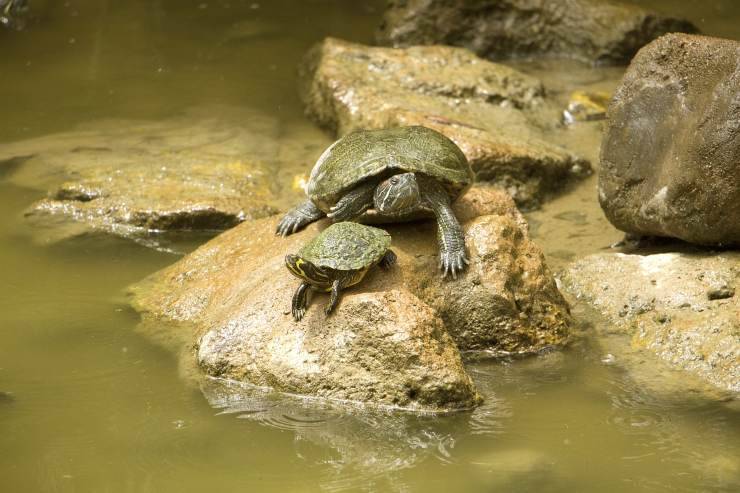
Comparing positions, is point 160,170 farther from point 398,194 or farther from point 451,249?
point 451,249

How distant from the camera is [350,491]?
3889 millimetres

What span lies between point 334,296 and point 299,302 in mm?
227

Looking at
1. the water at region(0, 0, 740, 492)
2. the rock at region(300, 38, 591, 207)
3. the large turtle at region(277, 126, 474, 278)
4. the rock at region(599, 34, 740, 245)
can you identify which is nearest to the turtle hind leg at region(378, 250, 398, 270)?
the large turtle at region(277, 126, 474, 278)

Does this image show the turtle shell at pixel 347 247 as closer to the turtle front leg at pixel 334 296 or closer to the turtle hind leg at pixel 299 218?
the turtle front leg at pixel 334 296

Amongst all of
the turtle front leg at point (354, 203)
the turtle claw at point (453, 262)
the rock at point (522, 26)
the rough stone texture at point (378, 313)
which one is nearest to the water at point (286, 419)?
the rough stone texture at point (378, 313)

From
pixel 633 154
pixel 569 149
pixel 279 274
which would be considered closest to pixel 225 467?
pixel 279 274

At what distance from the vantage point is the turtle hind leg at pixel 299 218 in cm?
547

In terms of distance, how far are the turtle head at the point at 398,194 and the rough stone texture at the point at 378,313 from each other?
302 millimetres

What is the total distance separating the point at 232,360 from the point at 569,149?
13.8 ft

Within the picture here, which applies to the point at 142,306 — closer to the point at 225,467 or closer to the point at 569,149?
the point at 225,467

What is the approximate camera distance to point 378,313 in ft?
14.8

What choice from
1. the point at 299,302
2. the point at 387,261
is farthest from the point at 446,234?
the point at 299,302

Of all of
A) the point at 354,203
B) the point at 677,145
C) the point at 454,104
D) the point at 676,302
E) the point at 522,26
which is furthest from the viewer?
the point at 522,26

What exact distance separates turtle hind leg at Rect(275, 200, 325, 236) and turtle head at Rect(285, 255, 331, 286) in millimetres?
913
